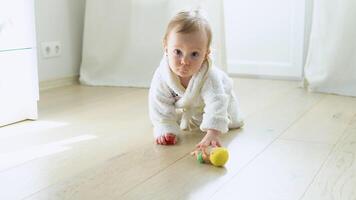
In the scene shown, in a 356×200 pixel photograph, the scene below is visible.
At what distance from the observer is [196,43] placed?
1514 millimetres

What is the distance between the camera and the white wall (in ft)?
8.68

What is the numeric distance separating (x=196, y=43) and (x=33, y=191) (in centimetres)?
65

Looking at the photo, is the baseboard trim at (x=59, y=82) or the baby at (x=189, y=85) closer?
the baby at (x=189, y=85)

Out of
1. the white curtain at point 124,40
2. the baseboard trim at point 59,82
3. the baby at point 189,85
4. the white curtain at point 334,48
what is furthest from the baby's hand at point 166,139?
the baseboard trim at point 59,82

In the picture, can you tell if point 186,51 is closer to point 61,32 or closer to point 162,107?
point 162,107

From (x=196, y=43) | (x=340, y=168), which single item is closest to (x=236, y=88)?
(x=196, y=43)

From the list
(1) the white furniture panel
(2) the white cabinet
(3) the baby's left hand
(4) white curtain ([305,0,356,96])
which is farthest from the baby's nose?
(1) the white furniture panel

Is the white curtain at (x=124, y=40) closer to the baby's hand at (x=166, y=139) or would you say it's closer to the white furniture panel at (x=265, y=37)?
the white furniture panel at (x=265, y=37)

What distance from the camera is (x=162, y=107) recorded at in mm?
1638

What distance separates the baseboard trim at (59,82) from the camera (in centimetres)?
267

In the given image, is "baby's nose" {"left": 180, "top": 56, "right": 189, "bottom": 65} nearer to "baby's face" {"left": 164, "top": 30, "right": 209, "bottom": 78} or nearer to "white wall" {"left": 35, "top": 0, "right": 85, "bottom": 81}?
"baby's face" {"left": 164, "top": 30, "right": 209, "bottom": 78}

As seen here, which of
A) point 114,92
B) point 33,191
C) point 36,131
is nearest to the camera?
point 33,191

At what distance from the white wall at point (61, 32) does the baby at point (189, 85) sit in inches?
47.5

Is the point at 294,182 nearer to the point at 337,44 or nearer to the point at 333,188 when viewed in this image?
the point at 333,188
